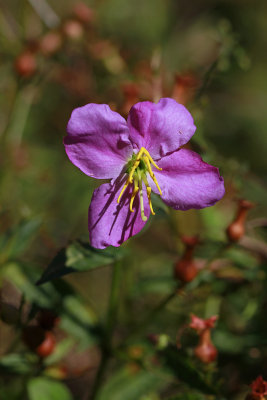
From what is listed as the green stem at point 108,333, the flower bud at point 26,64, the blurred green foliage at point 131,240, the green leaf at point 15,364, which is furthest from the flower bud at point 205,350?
the flower bud at point 26,64

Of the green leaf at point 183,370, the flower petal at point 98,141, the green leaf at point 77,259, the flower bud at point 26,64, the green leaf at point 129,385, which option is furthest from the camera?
the flower bud at point 26,64

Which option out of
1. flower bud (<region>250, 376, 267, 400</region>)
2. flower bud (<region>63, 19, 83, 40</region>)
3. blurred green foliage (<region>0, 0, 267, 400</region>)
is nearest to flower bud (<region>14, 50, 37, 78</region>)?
blurred green foliage (<region>0, 0, 267, 400</region>)

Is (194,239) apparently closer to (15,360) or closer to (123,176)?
(123,176)

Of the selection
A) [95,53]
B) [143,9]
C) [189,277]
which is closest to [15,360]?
[189,277]

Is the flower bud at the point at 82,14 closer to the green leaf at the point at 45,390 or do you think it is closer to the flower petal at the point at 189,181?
the flower petal at the point at 189,181

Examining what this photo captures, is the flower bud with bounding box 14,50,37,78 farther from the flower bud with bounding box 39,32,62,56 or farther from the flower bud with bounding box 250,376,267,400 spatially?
the flower bud with bounding box 250,376,267,400

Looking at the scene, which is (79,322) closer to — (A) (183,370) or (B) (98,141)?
(A) (183,370)

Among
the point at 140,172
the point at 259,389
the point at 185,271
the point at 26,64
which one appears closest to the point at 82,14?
the point at 26,64
